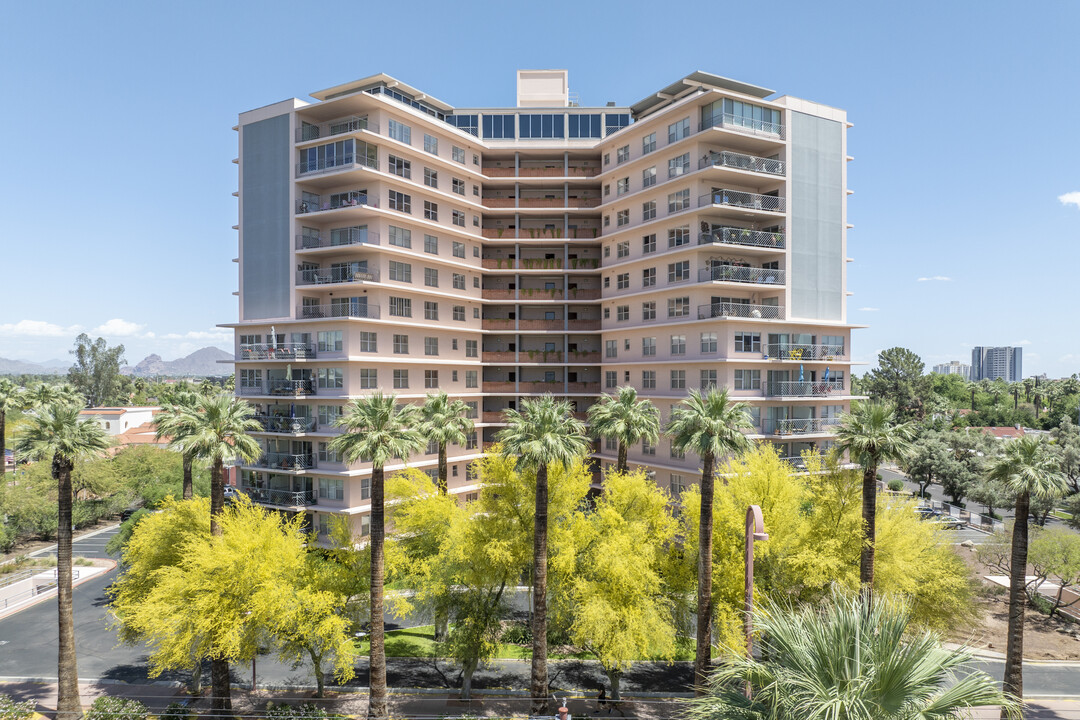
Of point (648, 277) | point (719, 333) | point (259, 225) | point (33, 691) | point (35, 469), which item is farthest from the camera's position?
point (35, 469)

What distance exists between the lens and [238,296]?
50.3 m

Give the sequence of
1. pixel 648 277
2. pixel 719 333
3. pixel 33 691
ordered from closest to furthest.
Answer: pixel 33 691 < pixel 719 333 < pixel 648 277

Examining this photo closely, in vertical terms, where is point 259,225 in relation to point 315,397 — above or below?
above

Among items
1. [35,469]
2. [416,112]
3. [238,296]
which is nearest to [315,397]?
[238,296]

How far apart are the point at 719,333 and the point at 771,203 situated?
1225 cm

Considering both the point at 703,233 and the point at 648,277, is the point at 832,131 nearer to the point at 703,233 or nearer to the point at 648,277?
the point at 703,233

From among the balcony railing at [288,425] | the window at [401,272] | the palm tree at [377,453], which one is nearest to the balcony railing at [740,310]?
the window at [401,272]

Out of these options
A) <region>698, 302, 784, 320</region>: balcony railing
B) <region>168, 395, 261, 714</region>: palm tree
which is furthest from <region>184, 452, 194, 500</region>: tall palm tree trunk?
<region>698, 302, 784, 320</region>: balcony railing

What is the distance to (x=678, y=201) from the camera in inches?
1917

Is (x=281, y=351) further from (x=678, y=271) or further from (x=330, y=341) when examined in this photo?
(x=678, y=271)

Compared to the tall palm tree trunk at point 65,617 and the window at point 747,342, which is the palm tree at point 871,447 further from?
the tall palm tree trunk at point 65,617


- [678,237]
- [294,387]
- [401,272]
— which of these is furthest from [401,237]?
[678,237]

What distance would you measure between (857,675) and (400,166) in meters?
50.4

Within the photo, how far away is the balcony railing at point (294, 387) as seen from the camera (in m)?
46.4
